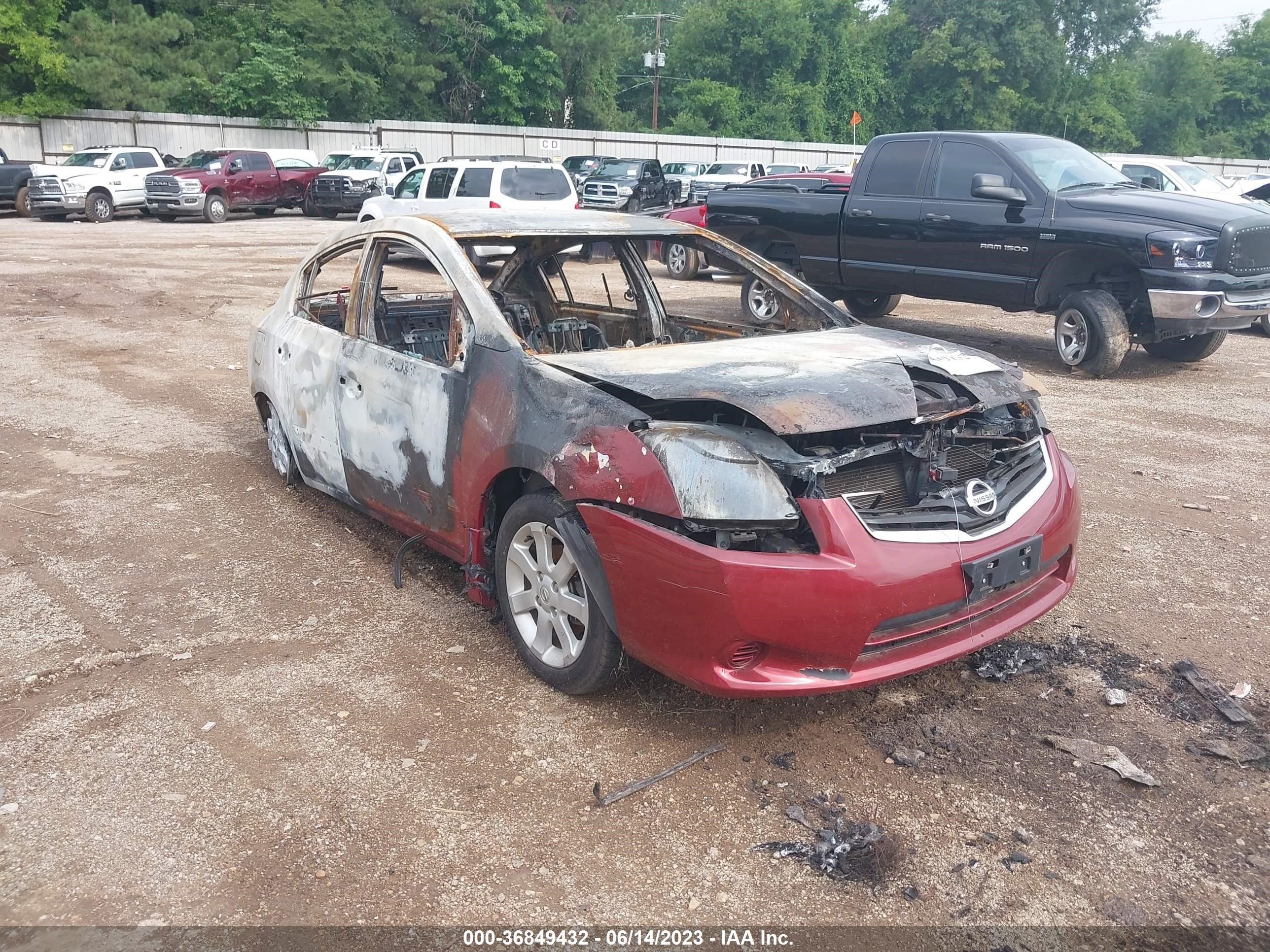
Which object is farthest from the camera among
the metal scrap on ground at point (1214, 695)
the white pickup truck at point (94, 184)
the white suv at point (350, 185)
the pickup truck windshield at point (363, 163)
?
the pickup truck windshield at point (363, 163)

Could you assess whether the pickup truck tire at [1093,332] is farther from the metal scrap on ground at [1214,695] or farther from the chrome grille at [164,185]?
the chrome grille at [164,185]

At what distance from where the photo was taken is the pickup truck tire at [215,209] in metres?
25.6

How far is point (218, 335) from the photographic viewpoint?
11094 mm

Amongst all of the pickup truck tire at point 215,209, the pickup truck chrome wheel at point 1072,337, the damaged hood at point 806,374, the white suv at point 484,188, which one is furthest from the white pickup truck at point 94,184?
the damaged hood at point 806,374

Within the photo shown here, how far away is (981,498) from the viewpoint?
3500 millimetres

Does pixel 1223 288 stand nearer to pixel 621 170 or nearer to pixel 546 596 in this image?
pixel 546 596

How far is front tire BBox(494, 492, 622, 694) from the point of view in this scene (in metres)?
3.51

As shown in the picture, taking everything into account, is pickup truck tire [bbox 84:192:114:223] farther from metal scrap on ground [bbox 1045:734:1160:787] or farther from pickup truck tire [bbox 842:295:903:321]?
metal scrap on ground [bbox 1045:734:1160:787]

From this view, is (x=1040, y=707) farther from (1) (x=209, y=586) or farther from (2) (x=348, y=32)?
(2) (x=348, y=32)

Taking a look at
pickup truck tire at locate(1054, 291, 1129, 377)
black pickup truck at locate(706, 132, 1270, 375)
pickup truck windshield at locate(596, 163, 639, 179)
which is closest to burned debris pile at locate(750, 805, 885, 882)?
black pickup truck at locate(706, 132, 1270, 375)

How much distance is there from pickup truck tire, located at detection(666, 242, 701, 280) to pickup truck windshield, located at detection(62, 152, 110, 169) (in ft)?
53.8

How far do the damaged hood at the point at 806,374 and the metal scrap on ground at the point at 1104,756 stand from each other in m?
1.22

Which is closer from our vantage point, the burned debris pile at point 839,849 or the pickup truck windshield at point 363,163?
the burned debris pile at point 839,849

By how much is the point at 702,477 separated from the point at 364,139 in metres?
40.8
